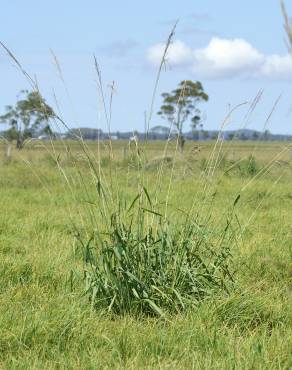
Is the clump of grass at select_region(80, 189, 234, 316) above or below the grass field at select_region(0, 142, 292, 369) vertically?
above

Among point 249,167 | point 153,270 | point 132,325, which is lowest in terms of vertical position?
point 132,325

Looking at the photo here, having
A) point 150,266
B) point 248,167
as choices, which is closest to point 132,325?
point 150,266

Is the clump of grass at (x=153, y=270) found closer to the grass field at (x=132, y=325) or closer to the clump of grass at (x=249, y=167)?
the grass field at (x=132, y=325)

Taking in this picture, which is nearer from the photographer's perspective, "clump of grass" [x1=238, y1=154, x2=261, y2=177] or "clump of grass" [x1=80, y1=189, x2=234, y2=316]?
"clump of grass" [x1=80, y1=189, x2=234, y2=316]

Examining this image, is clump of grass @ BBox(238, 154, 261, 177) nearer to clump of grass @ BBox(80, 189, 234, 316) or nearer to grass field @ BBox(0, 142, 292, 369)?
grass field @ BBox(0, 142, 292, 369)

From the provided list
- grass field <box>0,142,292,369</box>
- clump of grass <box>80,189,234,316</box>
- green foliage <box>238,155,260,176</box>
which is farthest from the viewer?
green foliage <box>238,155,260,176</box>

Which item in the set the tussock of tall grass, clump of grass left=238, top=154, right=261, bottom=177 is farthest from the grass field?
clump of grass left=238, top=154, right=261, bottom=177

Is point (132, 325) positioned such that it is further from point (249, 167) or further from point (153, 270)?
point (249, 167)

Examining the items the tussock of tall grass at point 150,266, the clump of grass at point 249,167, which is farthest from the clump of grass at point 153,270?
the clump of grass at point 249,167

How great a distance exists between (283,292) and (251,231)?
253 centimetres

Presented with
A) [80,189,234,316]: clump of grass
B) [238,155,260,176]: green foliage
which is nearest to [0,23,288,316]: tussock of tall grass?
[80,189,234,316]: clump of grass

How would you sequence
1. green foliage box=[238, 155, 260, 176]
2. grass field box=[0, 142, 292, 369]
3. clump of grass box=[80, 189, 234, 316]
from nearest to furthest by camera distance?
grass field box=[0, 142, 292, 369] → clump of grass box=[80, 189, 234, 316] → green foliage box=[238, 155, 260, 176]

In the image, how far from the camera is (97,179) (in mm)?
4125

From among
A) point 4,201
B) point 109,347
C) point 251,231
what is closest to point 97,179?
point 109,347
